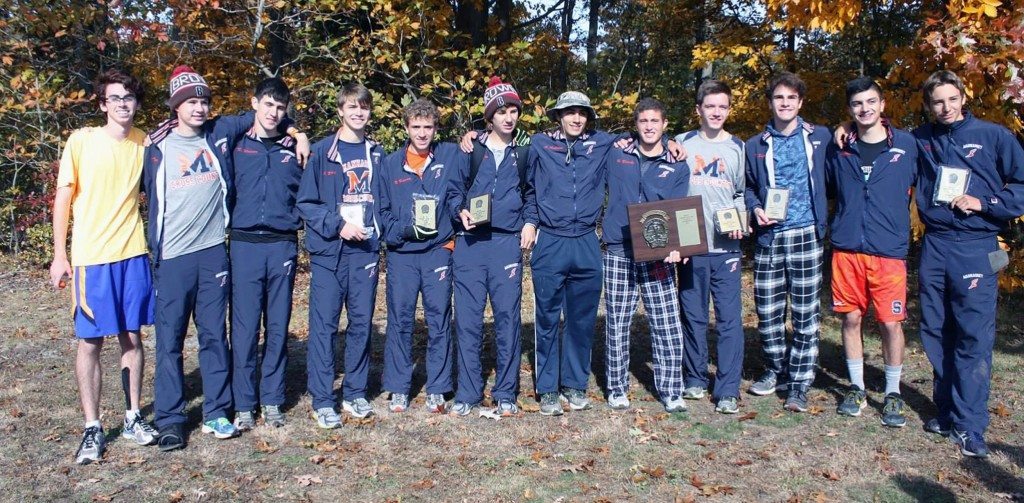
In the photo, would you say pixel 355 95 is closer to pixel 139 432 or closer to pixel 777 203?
pixel 139 432

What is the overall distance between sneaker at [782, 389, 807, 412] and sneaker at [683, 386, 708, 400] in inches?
24.3

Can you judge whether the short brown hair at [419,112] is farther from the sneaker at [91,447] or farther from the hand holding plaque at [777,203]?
the sneaker at [91,447]

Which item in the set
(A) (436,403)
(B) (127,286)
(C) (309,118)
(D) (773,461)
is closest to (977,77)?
(D) (773,461)

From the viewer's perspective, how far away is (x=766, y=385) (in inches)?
242

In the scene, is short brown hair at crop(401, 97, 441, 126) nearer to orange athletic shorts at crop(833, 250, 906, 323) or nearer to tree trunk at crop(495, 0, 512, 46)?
orange athletic shorts at crop(833, 250, 906, 323)

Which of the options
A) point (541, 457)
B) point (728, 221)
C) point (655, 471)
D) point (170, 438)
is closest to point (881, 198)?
point (728, 221)

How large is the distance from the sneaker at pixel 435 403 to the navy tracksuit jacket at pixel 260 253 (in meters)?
1.12

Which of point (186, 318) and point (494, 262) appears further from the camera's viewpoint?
point (494, 262)

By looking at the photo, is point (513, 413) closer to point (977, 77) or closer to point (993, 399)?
point (993, 399)

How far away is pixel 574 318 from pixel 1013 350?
4946 mm

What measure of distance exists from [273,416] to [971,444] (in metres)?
4.69

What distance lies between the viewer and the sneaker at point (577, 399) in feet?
19.1

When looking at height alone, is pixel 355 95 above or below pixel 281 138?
above

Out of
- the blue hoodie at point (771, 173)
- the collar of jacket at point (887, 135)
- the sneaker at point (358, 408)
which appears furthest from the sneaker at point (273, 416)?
the collar of jacket at point (887, 135)
